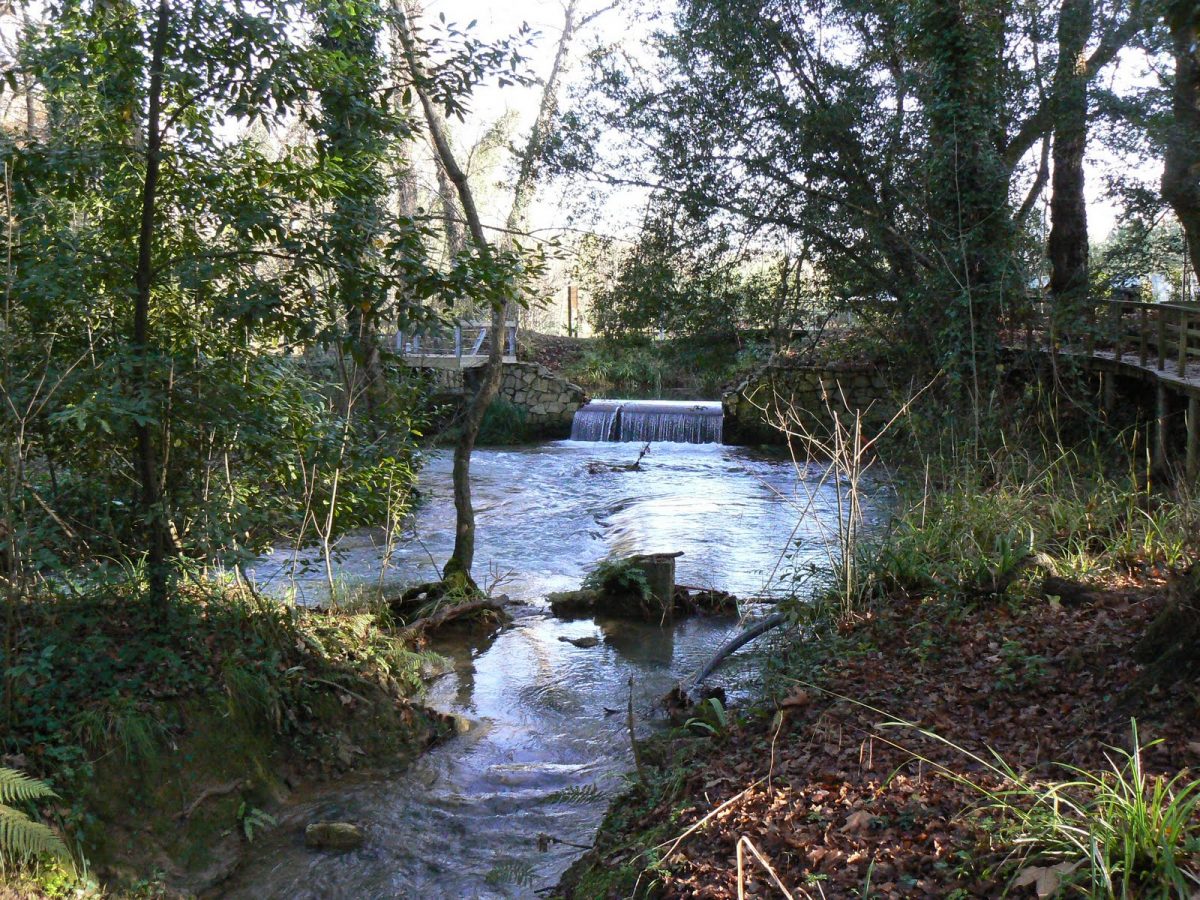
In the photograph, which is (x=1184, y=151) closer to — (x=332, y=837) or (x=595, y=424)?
(x=595, y=424)

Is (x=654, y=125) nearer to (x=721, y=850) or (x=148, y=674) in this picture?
(x=148, y=674)

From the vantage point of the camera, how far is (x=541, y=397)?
69.2 feet

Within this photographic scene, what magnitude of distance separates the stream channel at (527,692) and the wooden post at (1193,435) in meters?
3.29

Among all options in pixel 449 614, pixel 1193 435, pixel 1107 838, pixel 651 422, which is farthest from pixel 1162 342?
pixel 1107 838

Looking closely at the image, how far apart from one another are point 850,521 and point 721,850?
2.59 metres

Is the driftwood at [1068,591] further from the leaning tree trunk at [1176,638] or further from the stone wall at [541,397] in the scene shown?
the stone wall at [541,397]

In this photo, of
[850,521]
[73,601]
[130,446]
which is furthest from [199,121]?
[850,521]

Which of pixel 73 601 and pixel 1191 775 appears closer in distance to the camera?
pixel 1191 775

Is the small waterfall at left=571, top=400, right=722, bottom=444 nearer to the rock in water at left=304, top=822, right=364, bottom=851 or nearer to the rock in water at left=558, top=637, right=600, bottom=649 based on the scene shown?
the rock in water at left=558, top=637, right=600, bottom=649

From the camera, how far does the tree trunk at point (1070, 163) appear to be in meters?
12.5

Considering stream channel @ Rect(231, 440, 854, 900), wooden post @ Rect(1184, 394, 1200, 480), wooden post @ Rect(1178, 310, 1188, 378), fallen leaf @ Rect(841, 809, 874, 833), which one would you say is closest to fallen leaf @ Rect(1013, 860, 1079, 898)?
fallen leaf @ Rect(841, 809, 874, 833)

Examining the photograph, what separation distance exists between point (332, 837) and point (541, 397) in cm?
1695

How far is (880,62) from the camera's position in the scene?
1226 cm

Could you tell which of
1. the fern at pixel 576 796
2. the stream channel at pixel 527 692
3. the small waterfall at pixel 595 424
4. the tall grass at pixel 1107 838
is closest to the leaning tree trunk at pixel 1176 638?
the tall grass at pixel 1107 838
